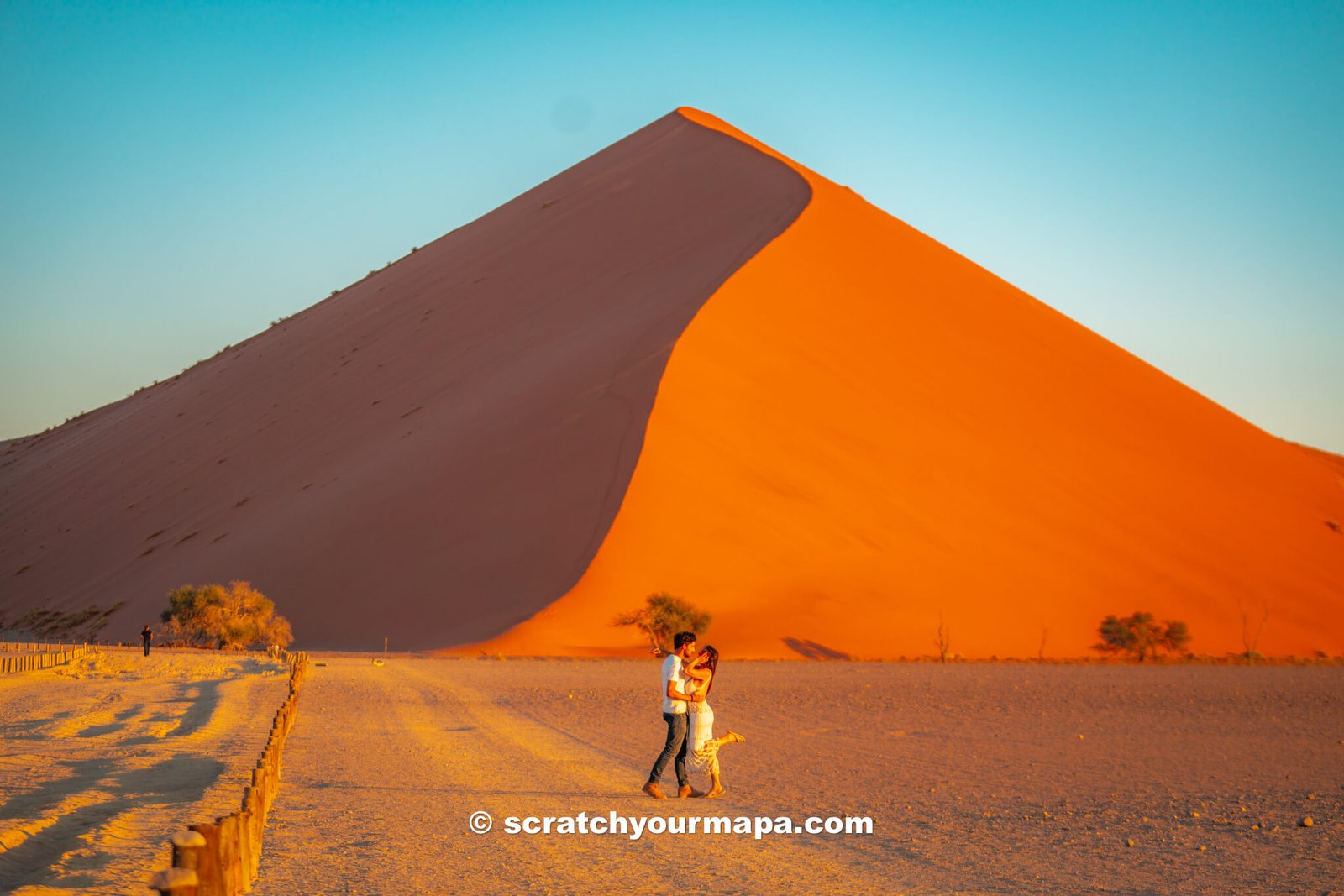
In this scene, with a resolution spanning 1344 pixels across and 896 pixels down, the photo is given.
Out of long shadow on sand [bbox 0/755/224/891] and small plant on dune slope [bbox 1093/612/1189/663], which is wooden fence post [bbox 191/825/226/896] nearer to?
long shadow on sand [bbox 0/755/224/891]

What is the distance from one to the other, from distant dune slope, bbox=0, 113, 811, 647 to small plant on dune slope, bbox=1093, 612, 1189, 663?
11430 millimetres

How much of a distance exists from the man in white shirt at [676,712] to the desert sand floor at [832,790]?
17 cm

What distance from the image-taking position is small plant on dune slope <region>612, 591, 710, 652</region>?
2530 centimetres

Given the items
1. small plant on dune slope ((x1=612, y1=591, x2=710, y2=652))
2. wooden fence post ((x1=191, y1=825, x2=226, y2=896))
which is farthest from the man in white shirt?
small plant on dune slope ((x1=612, y1=591, x2=710, y2=652))

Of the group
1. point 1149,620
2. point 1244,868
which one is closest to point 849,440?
point 1149,620

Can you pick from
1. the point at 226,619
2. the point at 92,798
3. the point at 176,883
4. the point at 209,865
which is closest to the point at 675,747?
the point at 92,798

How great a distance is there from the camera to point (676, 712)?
27.3 ft

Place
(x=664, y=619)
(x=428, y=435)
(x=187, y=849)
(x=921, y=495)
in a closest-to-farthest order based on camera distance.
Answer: (x=187, y=849), (x=664, y=619), (x=921, y=495), (x=428, y=435)

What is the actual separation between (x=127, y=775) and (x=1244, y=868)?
7364 millimetres

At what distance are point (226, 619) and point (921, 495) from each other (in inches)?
660

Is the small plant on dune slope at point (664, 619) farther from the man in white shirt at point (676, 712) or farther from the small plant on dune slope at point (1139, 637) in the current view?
the man in white shirt at point (676, 712)

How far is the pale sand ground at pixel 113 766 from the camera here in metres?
6.45

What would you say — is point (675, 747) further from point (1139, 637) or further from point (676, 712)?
point (1139, 637)

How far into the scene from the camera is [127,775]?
367 inches
